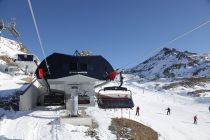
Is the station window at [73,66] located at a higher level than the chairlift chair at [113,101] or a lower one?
higher

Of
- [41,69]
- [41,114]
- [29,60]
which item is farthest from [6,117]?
[29,60]

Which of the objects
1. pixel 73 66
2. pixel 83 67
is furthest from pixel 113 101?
pixel 73 66

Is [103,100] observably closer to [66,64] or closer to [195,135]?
[66,64]

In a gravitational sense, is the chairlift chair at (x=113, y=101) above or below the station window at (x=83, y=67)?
below

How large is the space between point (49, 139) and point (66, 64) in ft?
17.4

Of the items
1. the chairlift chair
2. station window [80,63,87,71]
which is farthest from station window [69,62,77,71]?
the chairlift chair

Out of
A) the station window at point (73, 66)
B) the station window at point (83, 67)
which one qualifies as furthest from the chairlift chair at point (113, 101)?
the station window at point (73, 66)

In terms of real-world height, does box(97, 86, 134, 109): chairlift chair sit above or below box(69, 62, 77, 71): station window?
below

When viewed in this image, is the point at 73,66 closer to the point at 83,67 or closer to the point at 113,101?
the point at 83,67

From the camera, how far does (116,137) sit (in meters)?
22.2

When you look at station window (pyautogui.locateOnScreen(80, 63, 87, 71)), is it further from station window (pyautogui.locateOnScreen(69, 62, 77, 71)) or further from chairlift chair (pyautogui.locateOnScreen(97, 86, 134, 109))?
chairlift chair (pyautogui.locateOnScreen(97, 86, 134, 109))

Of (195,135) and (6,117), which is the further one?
(195,135)

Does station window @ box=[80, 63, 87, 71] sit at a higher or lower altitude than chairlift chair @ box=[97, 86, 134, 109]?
higher

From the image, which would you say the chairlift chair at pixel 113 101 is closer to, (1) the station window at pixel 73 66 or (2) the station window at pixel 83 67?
(2) the station window at pixel 83 67
